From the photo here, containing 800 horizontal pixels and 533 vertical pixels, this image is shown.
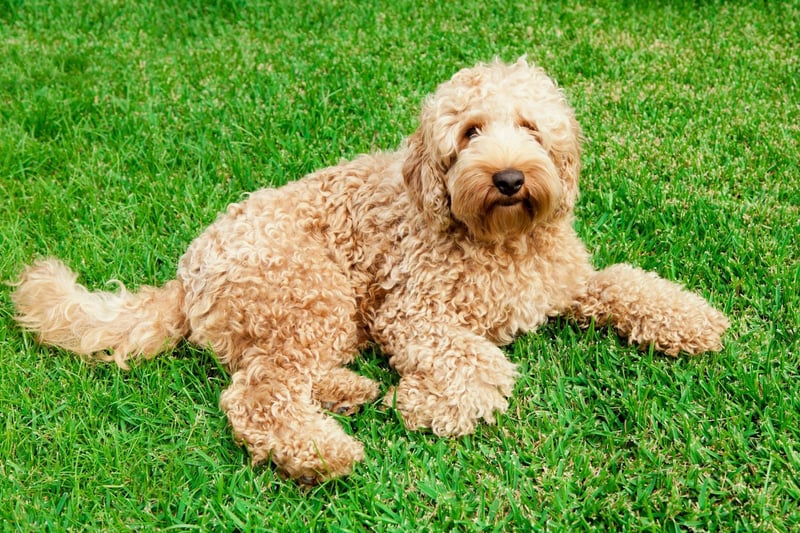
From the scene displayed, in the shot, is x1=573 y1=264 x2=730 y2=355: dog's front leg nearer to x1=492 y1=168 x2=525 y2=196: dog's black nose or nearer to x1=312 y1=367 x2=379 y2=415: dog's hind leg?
x1=492 y1=168 x2=525 y2=196: dog's black nose

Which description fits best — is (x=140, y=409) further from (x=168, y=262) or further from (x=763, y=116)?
(x=763, y=116)

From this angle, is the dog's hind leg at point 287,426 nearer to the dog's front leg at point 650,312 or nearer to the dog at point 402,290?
the dog at point 402,290

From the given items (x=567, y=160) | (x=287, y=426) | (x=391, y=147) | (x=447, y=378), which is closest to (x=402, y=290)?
(x=447, y=378)

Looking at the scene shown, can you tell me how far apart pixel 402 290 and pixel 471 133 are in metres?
0.79

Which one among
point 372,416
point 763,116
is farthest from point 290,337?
point 763,116

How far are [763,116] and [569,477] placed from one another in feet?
10.5

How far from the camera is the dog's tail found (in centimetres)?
367

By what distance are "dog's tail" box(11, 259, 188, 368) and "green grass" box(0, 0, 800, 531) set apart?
0.34 ft

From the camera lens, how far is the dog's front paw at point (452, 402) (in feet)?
10.9

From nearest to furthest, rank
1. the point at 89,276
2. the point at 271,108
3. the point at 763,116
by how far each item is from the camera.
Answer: the point at 89,276
the point at 763,116
the point at 271,108

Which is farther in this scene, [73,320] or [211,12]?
[211,12]

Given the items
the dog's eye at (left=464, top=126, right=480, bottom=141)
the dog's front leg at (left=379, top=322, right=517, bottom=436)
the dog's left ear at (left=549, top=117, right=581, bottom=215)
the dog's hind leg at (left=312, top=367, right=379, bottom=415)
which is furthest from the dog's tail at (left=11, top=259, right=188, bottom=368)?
the dog's left ear at (left=549, top=117, right=581, bottom=215)

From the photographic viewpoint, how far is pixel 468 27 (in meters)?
6.39

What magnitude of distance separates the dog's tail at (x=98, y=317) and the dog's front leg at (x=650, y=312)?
1940mm
